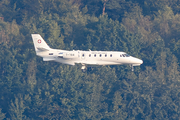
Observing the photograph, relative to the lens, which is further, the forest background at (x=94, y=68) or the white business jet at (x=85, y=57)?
the forest background at (x=94, y=68)

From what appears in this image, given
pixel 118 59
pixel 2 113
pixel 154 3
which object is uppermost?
pixel 154 3

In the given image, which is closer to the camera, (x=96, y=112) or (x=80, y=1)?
(x=96, y=112)

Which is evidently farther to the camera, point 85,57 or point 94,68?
point 94,68

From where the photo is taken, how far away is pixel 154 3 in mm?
118938

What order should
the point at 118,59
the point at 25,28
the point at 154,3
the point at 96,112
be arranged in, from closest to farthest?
the point at 118,59 < the point at 96,112 < the point at 25,28 < the point at 154,3

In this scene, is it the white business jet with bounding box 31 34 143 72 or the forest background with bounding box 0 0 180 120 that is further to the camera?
the forest background with bounding box 0 0 180 120

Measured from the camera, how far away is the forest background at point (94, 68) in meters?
98.9

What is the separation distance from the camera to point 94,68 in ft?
335

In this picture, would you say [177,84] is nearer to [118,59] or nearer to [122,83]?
[122,83]

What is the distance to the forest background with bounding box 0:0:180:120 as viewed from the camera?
9894 centimetres

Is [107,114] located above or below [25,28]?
below

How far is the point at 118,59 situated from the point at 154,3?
43.8 meters

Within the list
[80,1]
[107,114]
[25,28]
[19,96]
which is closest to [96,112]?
[107,114]

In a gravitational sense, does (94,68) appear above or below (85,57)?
below
